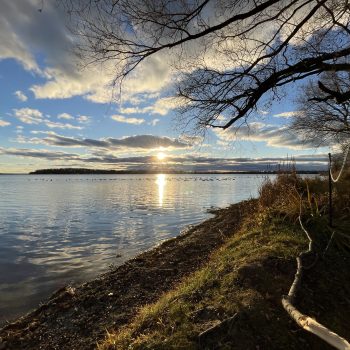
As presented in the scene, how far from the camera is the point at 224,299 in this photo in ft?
17.0

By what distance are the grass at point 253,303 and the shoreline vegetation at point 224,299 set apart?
14 mm

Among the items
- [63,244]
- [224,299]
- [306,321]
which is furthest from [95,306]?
[63,244]

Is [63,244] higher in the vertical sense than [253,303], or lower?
lower

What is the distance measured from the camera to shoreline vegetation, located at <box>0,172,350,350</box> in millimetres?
4520

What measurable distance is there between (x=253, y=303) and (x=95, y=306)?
441 cm

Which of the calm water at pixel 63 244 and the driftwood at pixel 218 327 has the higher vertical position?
the driftwood at pixel 218 327

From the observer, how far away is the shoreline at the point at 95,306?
668cm

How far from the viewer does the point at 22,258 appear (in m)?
14.1

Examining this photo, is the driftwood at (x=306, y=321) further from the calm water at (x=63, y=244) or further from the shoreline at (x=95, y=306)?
the calm water at (x=63, y=244)

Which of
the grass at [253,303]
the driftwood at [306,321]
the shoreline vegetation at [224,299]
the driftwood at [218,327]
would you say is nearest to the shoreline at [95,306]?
the shoreline vegetation at [224,299]

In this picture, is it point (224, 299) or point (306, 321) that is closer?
point (306, 321)

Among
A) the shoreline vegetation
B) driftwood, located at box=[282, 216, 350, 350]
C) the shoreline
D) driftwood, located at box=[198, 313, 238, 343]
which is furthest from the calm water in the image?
driftwood, located at box=[282, 216, 350, 350]

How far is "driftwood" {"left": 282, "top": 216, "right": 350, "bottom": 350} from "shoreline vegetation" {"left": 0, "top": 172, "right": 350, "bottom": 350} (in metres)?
0.17

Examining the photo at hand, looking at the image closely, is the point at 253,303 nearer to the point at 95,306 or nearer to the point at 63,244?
the point at 95,306
